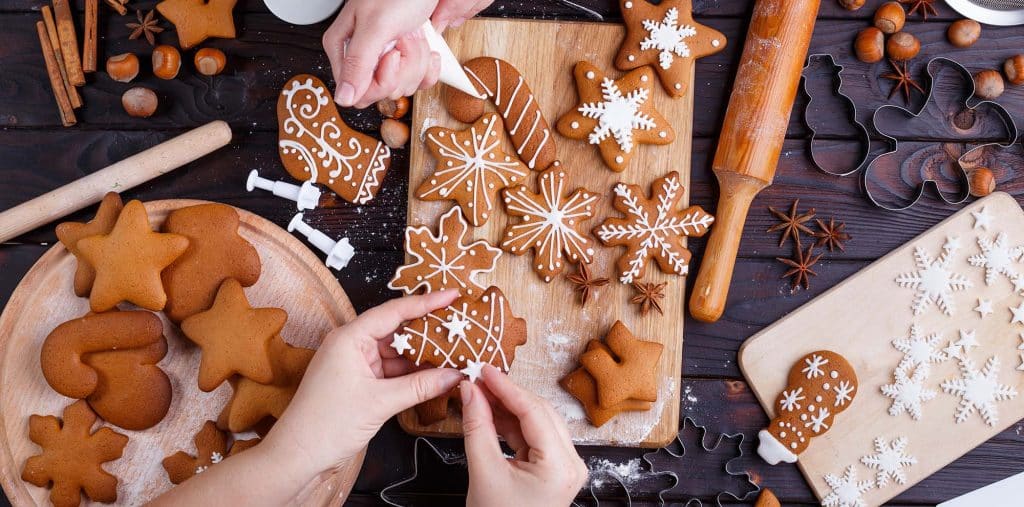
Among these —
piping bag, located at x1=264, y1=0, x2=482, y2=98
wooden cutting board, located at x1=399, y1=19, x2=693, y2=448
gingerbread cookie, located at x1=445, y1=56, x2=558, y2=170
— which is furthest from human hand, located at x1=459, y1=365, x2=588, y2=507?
piping bag, located at x1=264, y1=0, x2=482, y2=98

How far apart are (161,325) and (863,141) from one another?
1.85 m

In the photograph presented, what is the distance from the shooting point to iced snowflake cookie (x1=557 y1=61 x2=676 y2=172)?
186 cm

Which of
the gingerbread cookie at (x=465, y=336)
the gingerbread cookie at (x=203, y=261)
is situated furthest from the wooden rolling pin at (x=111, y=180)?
the gingerbread cookie at (x=465, y=336)

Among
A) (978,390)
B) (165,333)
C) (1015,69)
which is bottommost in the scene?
(978,390)

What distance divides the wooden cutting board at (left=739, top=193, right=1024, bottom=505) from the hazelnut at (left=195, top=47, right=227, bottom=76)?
1554mm

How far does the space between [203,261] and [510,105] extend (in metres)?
0.84

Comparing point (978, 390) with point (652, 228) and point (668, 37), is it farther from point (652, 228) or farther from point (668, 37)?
point (668, 37)

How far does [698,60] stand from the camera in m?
1.96

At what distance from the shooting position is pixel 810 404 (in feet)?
6.16

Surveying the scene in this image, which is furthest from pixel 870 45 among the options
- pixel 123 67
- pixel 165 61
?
pixel 123 67

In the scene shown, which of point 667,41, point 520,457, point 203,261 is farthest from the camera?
point 667,41

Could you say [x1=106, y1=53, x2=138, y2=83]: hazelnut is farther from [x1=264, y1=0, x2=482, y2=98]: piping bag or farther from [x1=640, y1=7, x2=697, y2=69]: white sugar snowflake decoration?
[x1=640, y1=7, x2=697, y2=69]: white sugar snowflake decoration

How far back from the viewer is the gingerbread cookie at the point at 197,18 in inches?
74.3

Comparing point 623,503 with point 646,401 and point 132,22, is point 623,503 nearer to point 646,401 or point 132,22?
point 646,401
